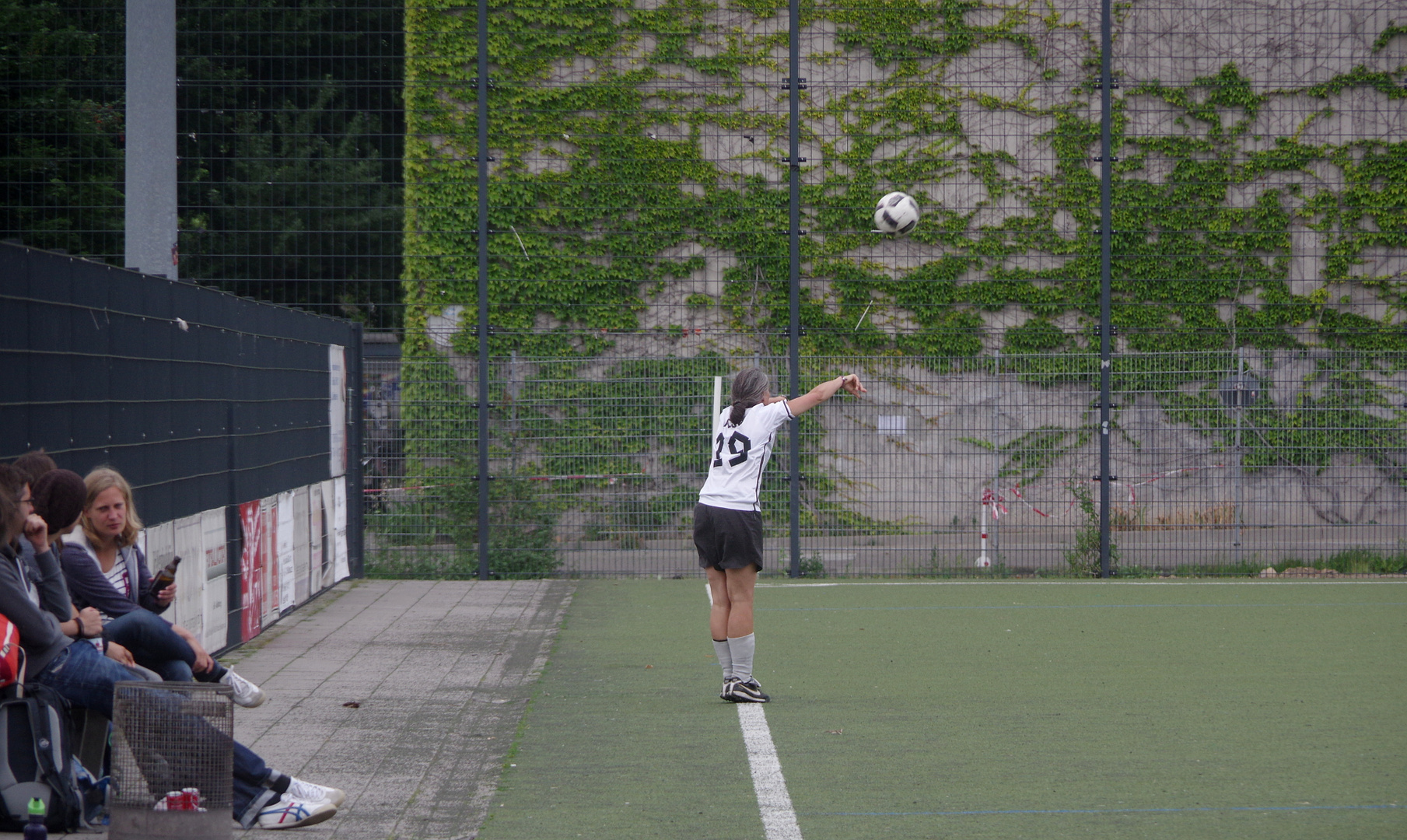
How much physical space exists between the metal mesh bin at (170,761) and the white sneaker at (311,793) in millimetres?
486

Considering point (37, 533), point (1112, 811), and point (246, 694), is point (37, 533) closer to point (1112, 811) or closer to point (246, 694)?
point (246, 694)

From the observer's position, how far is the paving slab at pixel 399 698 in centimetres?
524

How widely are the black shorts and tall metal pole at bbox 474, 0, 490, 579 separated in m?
6.00

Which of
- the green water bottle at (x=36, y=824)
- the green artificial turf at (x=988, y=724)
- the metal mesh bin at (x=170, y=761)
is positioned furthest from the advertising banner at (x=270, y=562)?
the metal mesh bin at (x=170, y=761)

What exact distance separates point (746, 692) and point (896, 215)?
609 cm

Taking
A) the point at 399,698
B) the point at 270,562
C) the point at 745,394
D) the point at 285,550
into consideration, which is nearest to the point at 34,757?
the point at 399,698

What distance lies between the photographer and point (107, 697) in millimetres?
4641

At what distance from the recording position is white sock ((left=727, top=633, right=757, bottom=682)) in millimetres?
7090

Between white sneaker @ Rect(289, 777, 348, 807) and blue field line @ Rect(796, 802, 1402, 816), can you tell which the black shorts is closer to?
blue field line @ Rect(796, 802, 1402, 816)

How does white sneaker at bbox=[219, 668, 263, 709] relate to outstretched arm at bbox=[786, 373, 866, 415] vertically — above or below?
below

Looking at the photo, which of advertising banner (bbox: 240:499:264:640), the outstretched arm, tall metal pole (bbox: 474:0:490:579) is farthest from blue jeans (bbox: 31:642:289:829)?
tall metal pole (bbox: 474:0:490:579)

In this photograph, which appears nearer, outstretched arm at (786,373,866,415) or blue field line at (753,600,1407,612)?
outstretched arm at (786,373,866,415)

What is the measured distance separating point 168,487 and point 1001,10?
40.0ft

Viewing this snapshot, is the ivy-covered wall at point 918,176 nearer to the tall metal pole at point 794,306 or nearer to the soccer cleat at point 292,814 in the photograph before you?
the tall metal pole at point 794,306
